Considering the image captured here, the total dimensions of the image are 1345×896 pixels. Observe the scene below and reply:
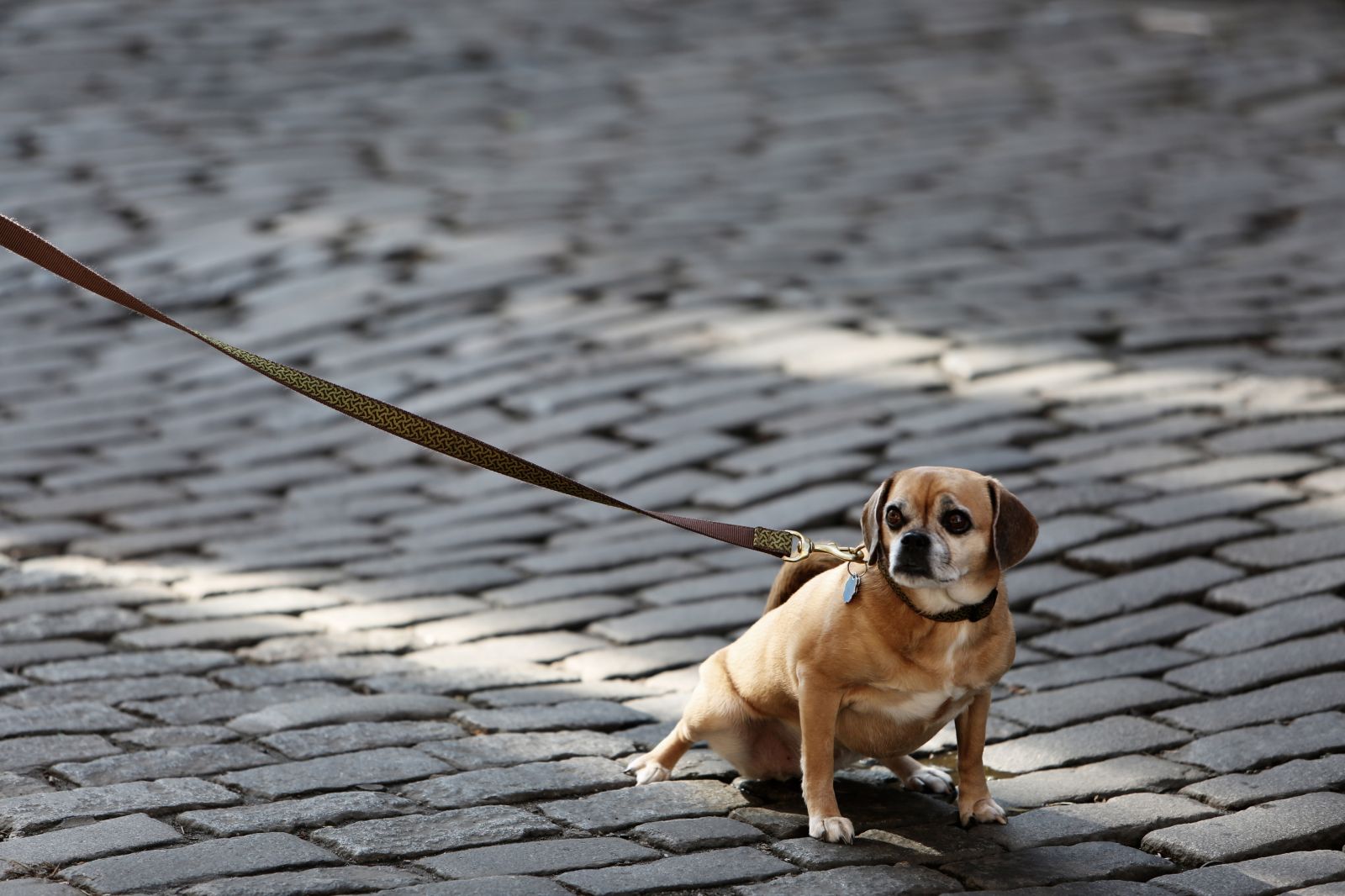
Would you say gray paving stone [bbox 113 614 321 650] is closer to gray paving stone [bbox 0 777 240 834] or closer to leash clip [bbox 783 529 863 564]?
gray paving stone [bbox 0 777 240 834]

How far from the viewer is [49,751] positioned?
3338 mm

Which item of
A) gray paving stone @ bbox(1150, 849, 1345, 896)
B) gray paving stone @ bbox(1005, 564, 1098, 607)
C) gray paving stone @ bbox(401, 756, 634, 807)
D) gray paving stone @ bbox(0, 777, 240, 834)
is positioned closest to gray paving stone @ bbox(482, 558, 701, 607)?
gray paving stone @ bbox(1005, 564, 1098, 607)

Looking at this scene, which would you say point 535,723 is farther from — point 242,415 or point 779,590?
point 242,415

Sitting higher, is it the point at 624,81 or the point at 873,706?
the point at 624,81

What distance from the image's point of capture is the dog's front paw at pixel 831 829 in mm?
2924

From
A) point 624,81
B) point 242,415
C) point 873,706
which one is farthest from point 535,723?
point 624,81

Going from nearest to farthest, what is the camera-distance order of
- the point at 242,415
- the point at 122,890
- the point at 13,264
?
1. the point at 122,890
2. the point at 242,415
3. the point at 13,264

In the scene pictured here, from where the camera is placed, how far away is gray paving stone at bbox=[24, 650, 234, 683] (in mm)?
3855

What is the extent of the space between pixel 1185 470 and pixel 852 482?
100 cm

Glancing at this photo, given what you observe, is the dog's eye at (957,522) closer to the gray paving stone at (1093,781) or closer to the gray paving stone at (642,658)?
the gray paving stone at (1093,781)

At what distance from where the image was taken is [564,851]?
2.87 m

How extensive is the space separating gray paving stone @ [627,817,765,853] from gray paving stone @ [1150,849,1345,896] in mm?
722

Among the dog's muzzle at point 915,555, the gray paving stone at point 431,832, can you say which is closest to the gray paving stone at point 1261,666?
the dog's muzzle at point 915,555

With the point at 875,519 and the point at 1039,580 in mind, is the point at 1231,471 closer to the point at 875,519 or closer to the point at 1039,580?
the point at 1039,580
